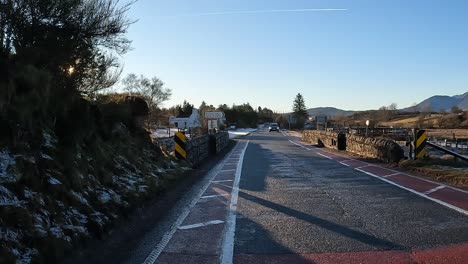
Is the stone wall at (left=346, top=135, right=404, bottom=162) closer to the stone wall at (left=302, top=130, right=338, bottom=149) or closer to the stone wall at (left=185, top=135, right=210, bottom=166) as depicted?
the stone wall at (left=302, top=130, right=338, bottom=149)

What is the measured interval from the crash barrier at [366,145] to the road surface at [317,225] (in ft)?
19.9

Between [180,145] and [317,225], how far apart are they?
38.0ft

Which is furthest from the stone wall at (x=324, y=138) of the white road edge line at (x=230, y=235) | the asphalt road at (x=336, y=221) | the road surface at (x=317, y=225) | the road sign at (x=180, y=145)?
the white road edge line at (x=230, y=235)

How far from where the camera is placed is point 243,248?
651cm

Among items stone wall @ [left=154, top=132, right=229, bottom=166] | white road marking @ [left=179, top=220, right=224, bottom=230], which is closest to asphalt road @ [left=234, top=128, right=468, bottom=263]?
white road marking @ [left=179, top=220, right=224, bottom=230]

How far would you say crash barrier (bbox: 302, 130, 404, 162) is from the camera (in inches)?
751

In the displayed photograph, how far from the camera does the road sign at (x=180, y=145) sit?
18578 millimetres

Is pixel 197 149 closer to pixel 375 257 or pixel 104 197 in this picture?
pixel 104 197

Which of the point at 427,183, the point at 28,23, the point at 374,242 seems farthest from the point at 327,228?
the point at 28,23

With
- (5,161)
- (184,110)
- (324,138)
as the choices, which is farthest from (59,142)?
(184,110)

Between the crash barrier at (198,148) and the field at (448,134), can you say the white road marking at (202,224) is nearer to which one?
the crash barrier at (198,148)

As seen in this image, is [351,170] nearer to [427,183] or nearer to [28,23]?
[427,183]

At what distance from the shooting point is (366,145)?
77.9ft

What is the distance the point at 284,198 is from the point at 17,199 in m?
6.03
